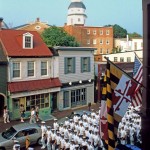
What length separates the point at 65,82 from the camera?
1201 inches

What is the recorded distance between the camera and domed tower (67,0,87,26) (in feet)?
385

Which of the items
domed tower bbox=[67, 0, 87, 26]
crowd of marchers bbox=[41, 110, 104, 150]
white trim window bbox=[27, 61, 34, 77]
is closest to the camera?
crowd of marchers bbox=[41, 110, 104, 150]

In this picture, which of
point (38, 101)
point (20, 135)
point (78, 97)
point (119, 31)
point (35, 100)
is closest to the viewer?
point (20, 135)

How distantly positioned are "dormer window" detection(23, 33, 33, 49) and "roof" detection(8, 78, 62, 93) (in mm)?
3240

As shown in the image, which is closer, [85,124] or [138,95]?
[138,95]

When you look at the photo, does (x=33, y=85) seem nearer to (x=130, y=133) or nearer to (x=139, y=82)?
(x=130, y=133)

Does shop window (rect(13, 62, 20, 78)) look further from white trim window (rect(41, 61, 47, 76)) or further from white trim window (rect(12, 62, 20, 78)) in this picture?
white trim window (rect(41, 61, 47, 76))

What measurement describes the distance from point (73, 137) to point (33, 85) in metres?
10.7

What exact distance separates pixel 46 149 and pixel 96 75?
1686 cm

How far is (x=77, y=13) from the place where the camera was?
118m

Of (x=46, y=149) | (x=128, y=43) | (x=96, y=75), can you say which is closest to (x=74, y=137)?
(x=46, y=149)

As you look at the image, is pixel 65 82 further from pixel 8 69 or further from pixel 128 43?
pixel 128 43

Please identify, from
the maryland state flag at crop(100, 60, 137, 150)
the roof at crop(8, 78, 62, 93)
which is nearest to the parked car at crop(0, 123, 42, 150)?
the roof at crop(8, 78, 62, 93)

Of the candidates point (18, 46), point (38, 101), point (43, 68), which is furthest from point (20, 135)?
point (18, 46)
